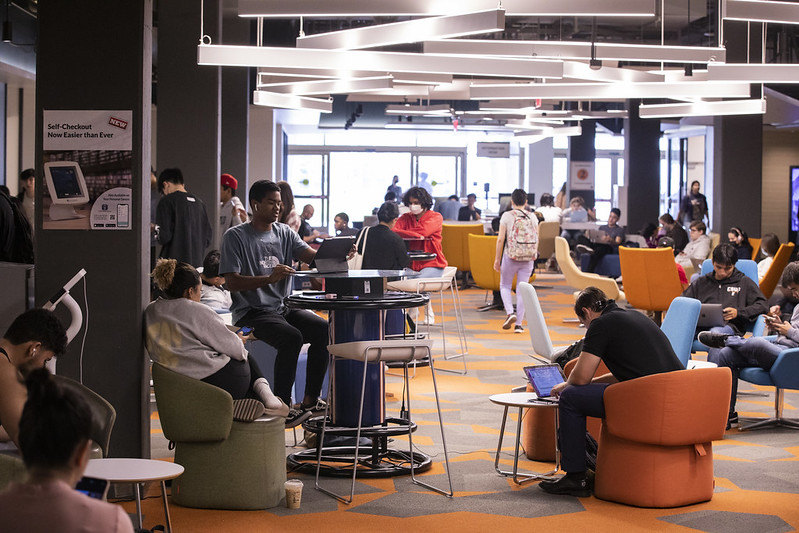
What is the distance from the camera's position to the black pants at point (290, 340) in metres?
5.80

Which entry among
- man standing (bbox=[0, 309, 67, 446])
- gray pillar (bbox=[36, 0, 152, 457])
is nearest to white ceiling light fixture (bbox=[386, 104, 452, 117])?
gray pillar (bbox=[36, 0, 152, 457])

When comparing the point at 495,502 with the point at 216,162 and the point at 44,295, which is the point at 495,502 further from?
the point at 216,162

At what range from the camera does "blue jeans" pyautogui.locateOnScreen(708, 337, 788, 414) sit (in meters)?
6.68

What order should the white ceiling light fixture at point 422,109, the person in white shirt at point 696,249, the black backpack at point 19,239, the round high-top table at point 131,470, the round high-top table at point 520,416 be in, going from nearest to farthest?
the round high-top table at point 131,470 < the round high-top table at point 520,416 < the black backpack at point 19,239 < the person in white shirt at point 696,249 < the white ceiling light fixture at point 422,109

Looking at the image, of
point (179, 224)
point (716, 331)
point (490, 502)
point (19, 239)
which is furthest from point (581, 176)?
point (490, 502)

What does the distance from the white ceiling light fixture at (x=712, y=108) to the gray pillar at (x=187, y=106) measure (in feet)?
18.7

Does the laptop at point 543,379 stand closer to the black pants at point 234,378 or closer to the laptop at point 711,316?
the black pants at point 234,378

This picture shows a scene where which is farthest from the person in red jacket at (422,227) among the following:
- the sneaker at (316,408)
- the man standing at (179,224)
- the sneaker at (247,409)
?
the sneaker at (247,409)

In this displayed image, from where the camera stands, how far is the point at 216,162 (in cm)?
1059

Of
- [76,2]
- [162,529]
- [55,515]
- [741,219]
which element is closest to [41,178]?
[76,2]

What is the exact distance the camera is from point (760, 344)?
673cm

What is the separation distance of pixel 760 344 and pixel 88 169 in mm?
4454

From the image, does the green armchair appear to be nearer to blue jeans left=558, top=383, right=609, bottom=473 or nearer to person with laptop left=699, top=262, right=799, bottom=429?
blue jeans left=558, top=383, right=609, bottom=473

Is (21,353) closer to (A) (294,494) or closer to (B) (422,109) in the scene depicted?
(A) (294,494)
